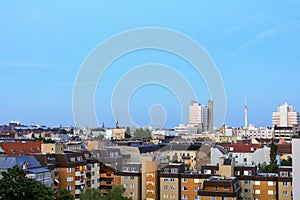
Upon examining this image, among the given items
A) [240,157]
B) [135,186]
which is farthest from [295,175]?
[240,157]

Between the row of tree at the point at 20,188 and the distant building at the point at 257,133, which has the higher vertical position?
the distant building at the point at 257,133

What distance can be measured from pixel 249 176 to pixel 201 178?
1.41 m

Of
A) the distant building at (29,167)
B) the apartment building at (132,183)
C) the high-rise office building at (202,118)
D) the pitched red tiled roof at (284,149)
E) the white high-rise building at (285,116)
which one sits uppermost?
the white high-rise building at (285,116)

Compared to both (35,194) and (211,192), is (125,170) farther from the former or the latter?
(35,194)

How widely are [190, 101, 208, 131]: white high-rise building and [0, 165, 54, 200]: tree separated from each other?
23.3 m

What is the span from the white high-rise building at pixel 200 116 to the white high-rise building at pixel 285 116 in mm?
26332

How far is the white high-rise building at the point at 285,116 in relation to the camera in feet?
199

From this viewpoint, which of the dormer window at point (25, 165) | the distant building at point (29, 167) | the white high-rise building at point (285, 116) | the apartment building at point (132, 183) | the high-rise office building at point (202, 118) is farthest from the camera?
the white high-rise building at point (285, 116)

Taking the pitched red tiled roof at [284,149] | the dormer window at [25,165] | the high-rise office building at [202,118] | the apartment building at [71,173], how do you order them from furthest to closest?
the high-rise office building at [202,118], the pitched red tiled roof at [284,149], the apartment building at [71,173], the dormer window at [25,165]

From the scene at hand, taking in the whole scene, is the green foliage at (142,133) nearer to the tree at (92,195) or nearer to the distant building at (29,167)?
the distant building at (29,167)

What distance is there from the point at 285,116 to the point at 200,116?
30.7 metres

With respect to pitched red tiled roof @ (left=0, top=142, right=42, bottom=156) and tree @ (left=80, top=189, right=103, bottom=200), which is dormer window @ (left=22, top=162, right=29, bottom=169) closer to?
tree @ (left=80, top=189, right=103, bottom=200)

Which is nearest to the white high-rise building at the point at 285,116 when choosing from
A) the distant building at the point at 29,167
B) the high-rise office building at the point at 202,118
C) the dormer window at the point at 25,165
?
the high-rise office building at the point at 202,118

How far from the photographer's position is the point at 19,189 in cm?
838
